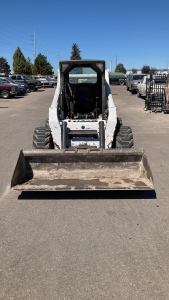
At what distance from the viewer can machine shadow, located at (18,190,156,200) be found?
5.11 metres

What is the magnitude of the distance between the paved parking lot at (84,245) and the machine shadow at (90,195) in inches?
0.6

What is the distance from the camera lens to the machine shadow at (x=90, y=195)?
5.11 metres

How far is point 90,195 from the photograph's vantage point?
17.1 ft

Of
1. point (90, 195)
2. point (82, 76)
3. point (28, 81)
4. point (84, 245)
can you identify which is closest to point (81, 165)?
point (90, 195)

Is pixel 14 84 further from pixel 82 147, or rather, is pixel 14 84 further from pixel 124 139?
pixel 82 147

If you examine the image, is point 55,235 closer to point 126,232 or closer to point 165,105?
point 126,232

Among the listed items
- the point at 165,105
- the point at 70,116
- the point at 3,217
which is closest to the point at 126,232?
the point at 3,217

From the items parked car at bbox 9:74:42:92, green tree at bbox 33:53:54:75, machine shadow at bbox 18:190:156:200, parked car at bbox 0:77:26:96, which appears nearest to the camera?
machine shadow at bbox 18:190:156:200

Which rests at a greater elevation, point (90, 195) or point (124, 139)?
point (124, 139)

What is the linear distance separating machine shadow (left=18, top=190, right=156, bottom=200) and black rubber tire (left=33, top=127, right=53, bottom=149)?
1.55 meters

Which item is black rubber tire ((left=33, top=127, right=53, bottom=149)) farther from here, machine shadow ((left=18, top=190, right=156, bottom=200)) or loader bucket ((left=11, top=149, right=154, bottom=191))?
machine shadow ((left=18, top=190, right=156, bottom=200))

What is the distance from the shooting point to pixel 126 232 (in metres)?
4.05

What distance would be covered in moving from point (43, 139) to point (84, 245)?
338 centimetres

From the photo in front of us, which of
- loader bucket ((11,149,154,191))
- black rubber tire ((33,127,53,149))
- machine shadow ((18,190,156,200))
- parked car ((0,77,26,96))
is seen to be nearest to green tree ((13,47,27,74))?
parked car ((0,77,26,96))
